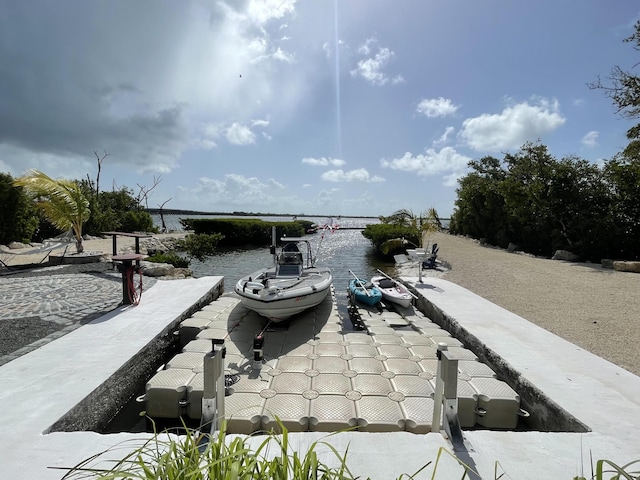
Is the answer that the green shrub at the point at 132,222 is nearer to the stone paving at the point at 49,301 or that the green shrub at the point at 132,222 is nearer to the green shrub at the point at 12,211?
the green shrub at the point at 12,211

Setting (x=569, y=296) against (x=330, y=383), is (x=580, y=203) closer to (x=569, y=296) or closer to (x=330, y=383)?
(x=569, y=296)

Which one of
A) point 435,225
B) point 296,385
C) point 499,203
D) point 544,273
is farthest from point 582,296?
point 499,203

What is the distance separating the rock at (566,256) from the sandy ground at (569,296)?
191cm

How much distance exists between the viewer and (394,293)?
8.01 m

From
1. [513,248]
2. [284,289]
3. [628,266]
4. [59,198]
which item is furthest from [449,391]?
[513,248]

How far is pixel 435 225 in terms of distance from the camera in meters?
13.8

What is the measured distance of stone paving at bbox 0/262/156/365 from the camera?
4602mm

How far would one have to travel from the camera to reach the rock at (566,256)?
1560 centimetres

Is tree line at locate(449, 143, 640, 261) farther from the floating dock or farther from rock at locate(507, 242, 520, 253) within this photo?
the floating dock

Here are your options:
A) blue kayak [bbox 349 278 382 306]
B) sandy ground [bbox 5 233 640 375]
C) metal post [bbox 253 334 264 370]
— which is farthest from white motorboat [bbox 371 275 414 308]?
metal post [bbox 253 334 264 370]

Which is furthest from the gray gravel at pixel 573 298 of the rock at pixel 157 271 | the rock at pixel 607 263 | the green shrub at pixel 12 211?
the green shrub at pixel 12 211

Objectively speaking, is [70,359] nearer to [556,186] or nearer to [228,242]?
[556,186]

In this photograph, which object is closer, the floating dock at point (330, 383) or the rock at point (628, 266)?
the floating dock at point (330, 383)

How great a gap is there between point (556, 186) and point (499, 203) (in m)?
7.61
